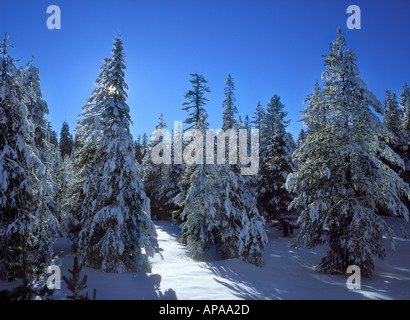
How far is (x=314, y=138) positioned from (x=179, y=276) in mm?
10382

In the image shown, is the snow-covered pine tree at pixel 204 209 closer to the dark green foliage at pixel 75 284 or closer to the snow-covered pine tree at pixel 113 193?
the snow-covered pine tree at pixel 113 193

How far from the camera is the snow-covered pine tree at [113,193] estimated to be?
1219 cm

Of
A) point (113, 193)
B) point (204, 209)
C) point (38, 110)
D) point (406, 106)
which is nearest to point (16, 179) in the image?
point (113, 193)

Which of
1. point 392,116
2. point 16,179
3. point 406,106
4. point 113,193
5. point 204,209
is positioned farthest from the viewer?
point 406,106

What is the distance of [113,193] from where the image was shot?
13094mm

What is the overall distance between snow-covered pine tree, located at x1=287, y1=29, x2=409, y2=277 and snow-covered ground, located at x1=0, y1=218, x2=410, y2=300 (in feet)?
5.64

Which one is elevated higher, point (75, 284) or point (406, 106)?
point (406, 106)

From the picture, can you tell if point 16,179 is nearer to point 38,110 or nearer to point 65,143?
point 38,110

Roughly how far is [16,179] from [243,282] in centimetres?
1138

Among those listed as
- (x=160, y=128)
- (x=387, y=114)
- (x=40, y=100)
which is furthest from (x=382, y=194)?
(x=160, y=128)

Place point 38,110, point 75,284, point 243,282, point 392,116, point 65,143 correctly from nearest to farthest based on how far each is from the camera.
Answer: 1. point 75,284
2. point 243,282
3. point 38,110
4. point 392,116
5. point 65,143

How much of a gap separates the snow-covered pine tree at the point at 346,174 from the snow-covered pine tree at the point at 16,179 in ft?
42.7

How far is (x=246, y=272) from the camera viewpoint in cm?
1319
